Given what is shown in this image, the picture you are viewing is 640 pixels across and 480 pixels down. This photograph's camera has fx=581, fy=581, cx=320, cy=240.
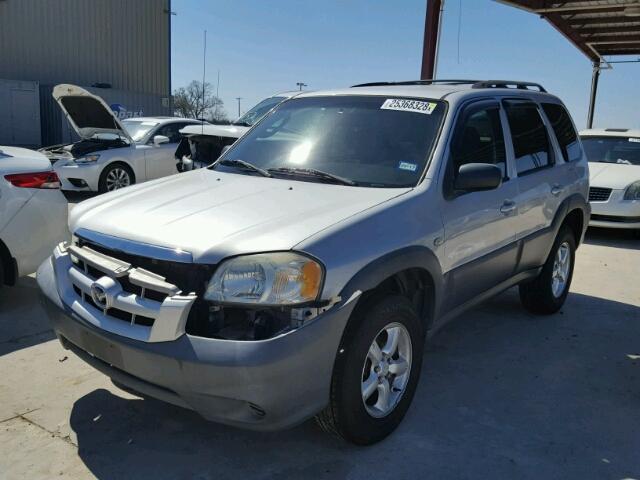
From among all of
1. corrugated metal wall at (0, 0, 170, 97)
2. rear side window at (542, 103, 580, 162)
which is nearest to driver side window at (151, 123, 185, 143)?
rear side window at (542, 103, 580, 162)

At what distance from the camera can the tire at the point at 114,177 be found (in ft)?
33.3

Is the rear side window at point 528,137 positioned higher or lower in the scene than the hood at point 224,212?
higher

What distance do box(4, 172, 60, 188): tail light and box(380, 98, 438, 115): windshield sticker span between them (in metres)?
2.75

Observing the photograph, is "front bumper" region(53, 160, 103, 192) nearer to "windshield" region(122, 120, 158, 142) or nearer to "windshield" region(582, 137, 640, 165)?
"windshield" region(122, 120, 158, 142)

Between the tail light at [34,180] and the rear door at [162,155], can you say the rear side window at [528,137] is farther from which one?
the rear door at [162,155]

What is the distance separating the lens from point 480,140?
12.1 feet

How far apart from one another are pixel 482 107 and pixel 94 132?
8.23m

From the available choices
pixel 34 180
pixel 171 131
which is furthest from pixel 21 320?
pixel 171 131

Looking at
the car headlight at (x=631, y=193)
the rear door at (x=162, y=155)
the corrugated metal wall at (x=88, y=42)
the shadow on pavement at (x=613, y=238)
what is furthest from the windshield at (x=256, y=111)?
the corrugated metal wall at (x=88, y=42)

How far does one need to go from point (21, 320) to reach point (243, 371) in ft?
9.64

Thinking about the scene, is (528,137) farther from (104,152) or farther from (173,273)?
(104,152)

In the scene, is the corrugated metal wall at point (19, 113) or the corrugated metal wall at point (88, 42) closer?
the corrugated metal wall at point (19, 113)

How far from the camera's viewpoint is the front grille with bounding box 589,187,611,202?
872 centimetres

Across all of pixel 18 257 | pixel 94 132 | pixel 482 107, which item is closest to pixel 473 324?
pixel 482 107
